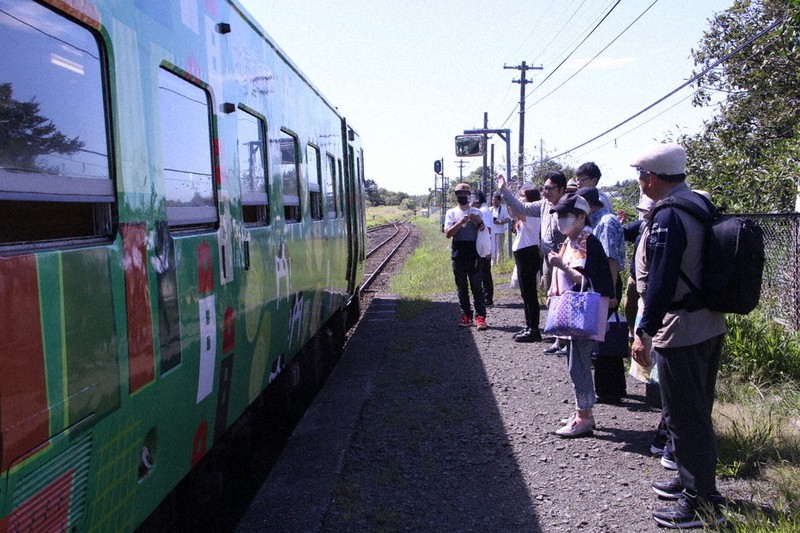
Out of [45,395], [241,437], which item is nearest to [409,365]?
[241,437]

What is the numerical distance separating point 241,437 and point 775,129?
40.0 feet

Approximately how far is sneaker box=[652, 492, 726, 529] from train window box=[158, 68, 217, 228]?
267 cm

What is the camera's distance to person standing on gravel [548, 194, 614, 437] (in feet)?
17.1

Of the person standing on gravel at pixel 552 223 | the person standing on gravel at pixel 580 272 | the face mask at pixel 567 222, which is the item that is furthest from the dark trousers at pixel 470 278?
the face mask at pixel 567 222

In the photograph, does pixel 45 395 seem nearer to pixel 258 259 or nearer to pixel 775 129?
pixel 258 259

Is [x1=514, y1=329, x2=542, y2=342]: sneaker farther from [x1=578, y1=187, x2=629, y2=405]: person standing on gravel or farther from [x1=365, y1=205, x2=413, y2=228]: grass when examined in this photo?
[x1=365, y1=205, x2=413, y2=228]: grass

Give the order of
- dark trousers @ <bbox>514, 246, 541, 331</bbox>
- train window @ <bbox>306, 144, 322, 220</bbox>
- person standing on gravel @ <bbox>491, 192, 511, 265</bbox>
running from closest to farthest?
train window @ <bbox>306, 144, 322, 220</bbox>, dark trousers @ <bbox>514, 246, 541, 331</bbox>, person standing on gravel @ <bbox>491, 192, 511, 265</bbox>

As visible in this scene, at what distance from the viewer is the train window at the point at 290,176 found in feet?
18.4

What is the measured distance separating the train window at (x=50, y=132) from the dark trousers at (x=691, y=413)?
2.75m

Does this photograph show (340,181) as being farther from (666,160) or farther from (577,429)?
(666,160)

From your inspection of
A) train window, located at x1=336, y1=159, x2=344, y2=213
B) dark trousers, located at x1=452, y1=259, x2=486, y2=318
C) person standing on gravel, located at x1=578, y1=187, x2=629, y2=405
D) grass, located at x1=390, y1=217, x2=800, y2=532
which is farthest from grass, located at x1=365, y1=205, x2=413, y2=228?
person standing on gravel, located at x1=578, y1=187, x2=629, y2=405

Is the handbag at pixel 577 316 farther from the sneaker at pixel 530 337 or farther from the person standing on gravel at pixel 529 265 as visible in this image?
the sneaker at pixel 530 337

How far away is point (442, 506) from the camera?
14.3 ft

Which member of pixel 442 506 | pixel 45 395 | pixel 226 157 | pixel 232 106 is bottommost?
pixel 442 506
